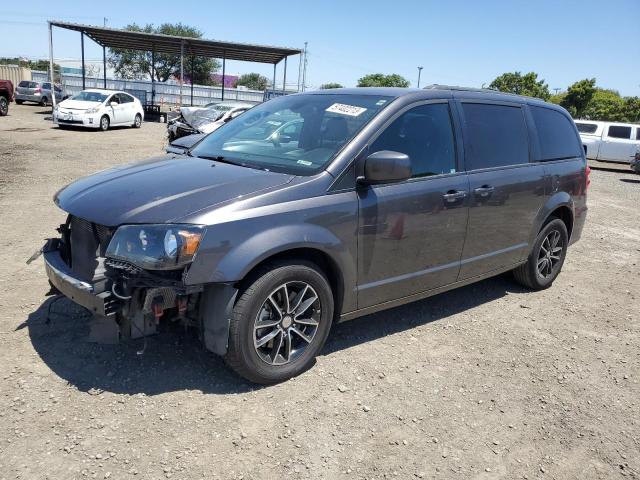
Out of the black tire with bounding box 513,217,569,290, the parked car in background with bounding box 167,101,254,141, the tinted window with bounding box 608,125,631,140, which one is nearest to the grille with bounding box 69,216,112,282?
the black tire with bounding box 513,217,569,290

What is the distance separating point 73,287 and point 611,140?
22455 mm

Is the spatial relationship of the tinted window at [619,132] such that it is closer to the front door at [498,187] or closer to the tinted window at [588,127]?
the tinted window at [588,127]

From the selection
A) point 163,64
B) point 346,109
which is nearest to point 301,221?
point 346,109

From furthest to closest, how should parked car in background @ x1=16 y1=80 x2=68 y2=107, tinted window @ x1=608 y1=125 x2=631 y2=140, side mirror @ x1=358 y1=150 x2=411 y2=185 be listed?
parked car in background @ x1=16 y1=80 x2=68 y2=107, tinted window @ x1=608 y1=125 x2=631 y2=140, side mirror @ x1=358 y1=150 x2=411 y2=185

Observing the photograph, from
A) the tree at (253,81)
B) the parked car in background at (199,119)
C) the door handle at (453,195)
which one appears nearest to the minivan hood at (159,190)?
the door handle at (453,195)

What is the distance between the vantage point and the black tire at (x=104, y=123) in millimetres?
20531

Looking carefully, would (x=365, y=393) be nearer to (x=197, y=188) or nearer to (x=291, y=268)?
(x=291, y=268)

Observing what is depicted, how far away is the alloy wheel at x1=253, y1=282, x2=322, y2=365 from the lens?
10.6 feet

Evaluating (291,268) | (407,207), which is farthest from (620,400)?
(291,268)

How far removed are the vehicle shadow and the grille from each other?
562mm

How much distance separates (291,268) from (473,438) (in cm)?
146

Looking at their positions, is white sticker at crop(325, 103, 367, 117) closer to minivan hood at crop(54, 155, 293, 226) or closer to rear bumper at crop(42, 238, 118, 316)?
minivan hood at crop(54, 155, 293, 226)

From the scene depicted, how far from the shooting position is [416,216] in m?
3.79

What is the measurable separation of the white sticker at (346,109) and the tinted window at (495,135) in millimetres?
1028
